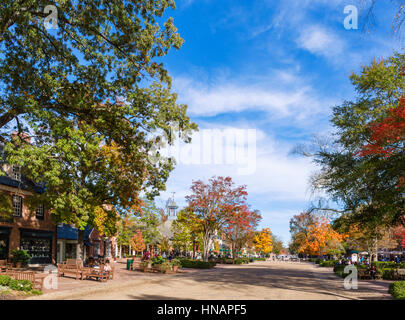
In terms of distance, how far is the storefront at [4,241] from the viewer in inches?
1154

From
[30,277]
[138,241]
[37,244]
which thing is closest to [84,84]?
[30,277]

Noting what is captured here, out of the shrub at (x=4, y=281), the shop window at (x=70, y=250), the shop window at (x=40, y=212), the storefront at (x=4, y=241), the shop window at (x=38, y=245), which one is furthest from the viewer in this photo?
the shop window at (x=70, y=250)

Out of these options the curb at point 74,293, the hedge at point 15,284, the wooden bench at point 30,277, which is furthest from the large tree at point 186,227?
the hedge at point 15,284

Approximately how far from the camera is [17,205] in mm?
31344

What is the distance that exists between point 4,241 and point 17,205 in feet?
10.7

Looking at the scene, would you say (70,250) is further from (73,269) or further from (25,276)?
(25,276)

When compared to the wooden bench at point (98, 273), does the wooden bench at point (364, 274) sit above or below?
below

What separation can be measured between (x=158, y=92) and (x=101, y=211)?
14.7m

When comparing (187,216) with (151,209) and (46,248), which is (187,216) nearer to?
(151,209)

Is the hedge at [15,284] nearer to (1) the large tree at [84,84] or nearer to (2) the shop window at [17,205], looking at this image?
(1) the large tree at [84,84]

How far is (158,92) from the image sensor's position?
1838 cm

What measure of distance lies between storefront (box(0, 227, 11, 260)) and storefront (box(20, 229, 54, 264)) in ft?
4.88

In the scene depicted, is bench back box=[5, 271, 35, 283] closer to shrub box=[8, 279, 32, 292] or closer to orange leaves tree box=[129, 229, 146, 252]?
shrub box=[8, 279, 32, 292]

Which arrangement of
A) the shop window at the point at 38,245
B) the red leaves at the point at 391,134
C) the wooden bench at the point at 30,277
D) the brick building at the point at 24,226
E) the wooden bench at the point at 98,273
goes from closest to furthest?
the red leaves at the point at 391,134, the wooden bench at the point at 30,277, the wooden bench at the point at 98,273, the brick building at the point at 24,226, the shop window at the point at 38,245
